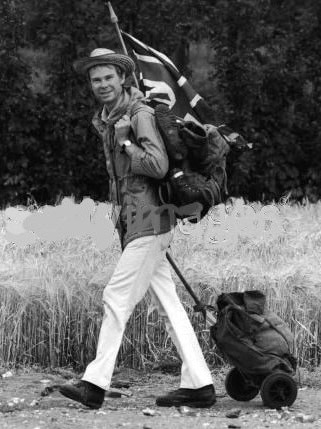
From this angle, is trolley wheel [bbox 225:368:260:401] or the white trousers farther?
trolley wheel [bbox 225:368:260:401]

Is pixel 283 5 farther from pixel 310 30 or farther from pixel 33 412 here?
pixel 33 412

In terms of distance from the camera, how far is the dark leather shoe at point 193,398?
534 cm

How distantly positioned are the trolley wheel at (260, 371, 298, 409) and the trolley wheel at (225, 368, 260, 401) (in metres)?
0.26

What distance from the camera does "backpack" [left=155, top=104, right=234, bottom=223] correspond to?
5117mm

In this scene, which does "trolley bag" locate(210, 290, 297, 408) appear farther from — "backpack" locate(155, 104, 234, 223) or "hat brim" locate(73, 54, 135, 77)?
"hat brim" locate(73, 54, 135, 77)

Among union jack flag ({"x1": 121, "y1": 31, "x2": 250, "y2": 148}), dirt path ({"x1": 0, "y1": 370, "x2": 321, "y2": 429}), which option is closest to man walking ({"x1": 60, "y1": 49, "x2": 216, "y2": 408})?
dirt path ({"x1": 0, "y1": 370, "x2": 321, "y2": 429})

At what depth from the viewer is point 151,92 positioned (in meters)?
6.95

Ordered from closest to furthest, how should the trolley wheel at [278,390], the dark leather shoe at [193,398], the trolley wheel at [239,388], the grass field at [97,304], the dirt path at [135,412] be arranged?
1. the dirt path at [135,412]
2. the trolley wheel at [278,390]
3. the dark leather shoe at [193,398]
4. the trolley wheel at [239,388]
5. the grass field at [97,304]

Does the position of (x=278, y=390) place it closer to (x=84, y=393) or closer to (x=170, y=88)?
(x=84, y=393)

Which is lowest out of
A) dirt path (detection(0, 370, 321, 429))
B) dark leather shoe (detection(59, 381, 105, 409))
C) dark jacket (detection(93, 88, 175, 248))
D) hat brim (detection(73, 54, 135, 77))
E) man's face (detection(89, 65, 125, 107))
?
dirt path (detection(0, 370, 321, 429))

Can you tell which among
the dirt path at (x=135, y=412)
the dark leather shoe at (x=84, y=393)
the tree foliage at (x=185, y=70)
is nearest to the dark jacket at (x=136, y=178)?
the dark leather shoe at (x=84, y=393)

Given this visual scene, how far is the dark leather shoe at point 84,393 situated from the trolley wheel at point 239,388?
2.36 feet

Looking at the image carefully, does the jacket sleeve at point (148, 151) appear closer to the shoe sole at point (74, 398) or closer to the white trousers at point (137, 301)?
the white trousers at point (137, 301)

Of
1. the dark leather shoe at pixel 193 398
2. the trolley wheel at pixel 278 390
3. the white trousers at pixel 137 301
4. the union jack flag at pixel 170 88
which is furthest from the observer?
the union jack flag at pixel 170 88
